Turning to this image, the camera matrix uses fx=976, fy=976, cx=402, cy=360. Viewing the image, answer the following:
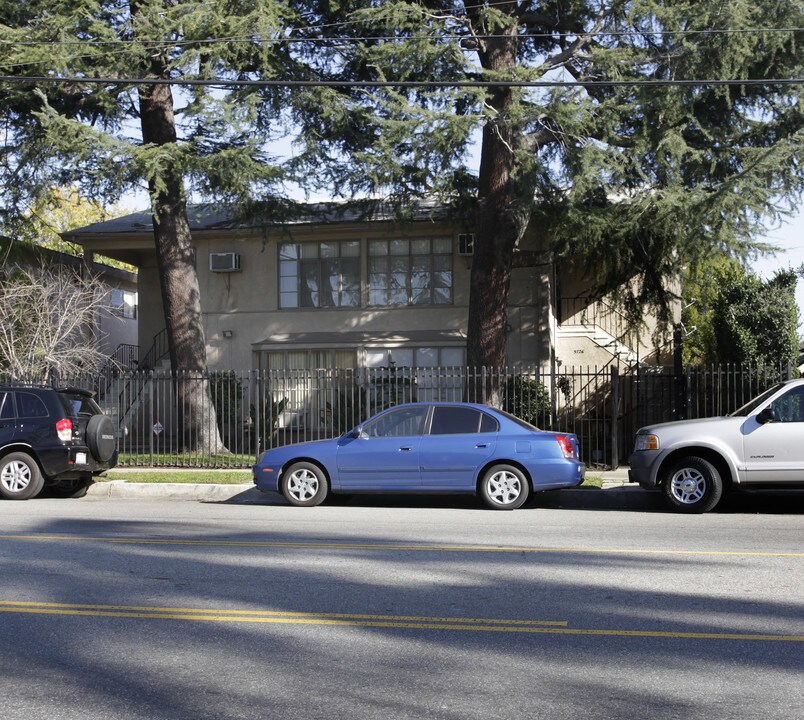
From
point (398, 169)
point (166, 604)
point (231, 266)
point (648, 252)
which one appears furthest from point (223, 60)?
point (166, 604)

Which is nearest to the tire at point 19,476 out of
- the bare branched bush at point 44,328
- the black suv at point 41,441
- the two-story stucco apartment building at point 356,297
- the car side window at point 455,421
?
the black suv at point 41,441

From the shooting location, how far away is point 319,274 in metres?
26.4

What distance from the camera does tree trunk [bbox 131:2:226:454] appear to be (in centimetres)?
2188

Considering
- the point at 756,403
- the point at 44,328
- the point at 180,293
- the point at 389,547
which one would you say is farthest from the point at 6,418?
the point at 756,403

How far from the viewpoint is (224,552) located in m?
9.49

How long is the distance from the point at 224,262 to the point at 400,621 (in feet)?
67.6

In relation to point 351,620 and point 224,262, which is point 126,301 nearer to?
point 224,262

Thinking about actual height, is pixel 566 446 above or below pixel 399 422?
below

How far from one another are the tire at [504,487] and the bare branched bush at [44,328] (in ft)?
34.8

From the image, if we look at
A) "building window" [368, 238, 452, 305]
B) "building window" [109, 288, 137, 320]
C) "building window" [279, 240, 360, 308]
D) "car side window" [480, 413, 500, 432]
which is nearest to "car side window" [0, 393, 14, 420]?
"car side window" [480, 413, 500, 432]

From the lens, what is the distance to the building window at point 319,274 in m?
26.3

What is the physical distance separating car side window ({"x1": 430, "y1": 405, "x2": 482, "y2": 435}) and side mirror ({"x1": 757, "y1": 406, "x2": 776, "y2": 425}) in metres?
3.75

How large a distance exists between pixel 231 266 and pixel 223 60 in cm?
799

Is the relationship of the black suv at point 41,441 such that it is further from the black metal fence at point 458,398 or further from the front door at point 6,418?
the black metal fence at point 458,398
